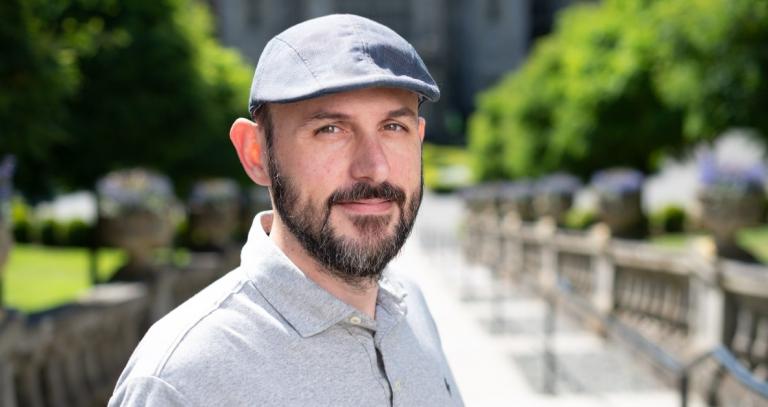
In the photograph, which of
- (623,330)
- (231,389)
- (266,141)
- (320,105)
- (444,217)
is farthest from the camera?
(444,217)

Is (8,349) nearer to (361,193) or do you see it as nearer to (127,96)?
(361,193)

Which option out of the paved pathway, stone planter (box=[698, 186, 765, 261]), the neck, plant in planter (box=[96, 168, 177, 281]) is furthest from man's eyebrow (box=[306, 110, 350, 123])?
plant in planter (box=[96, 168, 177, 281])

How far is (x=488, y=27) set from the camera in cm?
8056

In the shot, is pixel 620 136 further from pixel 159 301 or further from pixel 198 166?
pixel 159 301

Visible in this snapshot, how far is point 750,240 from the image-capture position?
20266 millimetres

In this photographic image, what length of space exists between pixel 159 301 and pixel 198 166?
8.95 metres

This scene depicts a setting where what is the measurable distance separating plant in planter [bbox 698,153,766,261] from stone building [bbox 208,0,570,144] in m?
70.2

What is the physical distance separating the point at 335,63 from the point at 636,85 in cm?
1628

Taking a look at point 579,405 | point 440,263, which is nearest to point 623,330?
point 579,405

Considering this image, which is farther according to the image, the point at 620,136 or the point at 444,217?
the point at 444,217

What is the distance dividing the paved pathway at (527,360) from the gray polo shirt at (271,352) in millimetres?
6418

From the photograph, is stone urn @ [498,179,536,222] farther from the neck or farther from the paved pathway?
the neck

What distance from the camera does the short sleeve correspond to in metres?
1.40

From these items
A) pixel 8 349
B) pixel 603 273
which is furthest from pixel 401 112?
pixel 603 273
